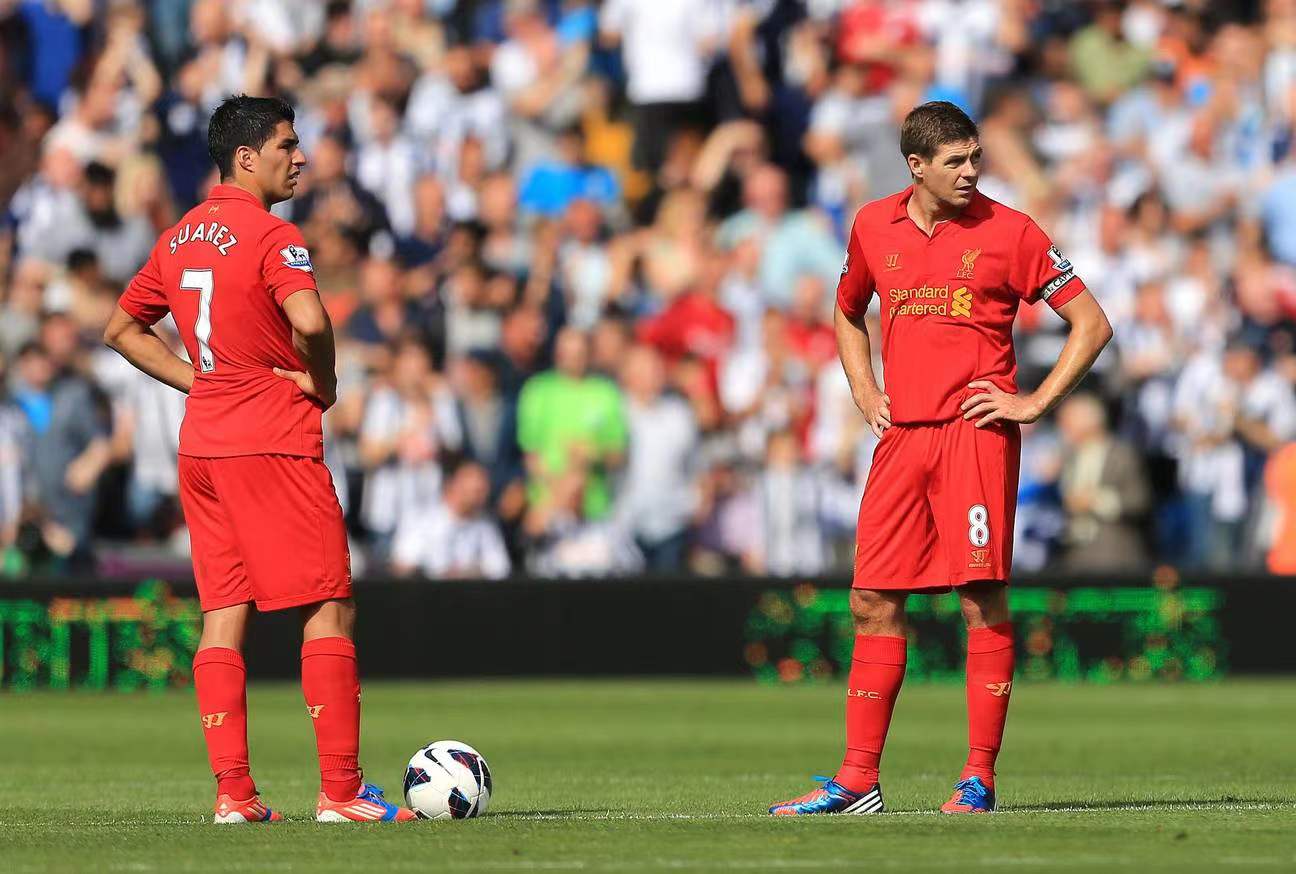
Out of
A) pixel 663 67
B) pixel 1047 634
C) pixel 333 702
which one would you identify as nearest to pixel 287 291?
pixel 333 702

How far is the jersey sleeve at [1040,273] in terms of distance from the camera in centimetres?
920

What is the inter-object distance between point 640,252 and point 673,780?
9.84 m

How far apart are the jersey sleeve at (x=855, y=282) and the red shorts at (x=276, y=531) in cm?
207

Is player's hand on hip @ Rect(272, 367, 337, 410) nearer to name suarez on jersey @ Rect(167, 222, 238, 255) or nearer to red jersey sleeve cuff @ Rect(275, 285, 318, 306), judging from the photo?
red jersey sleeve cuff @ Rect(275, 285, 318, 306)

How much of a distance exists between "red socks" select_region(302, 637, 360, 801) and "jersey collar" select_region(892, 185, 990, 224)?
2.54 metres

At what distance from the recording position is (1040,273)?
9211 millimetres

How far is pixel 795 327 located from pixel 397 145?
406 cm

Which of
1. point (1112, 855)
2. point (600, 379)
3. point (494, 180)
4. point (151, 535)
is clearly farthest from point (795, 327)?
point (1112, 855)

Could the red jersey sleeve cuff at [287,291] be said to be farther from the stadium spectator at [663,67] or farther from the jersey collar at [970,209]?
the stadium spectator at [663,67]

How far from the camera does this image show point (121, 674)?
18.7m

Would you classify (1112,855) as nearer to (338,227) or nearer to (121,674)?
(121,674)

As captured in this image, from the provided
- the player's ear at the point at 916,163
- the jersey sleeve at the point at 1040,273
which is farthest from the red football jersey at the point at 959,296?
the player's ear at the point at 916,163

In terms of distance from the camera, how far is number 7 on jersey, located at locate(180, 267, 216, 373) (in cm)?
892

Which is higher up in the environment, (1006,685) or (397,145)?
(397,145)
